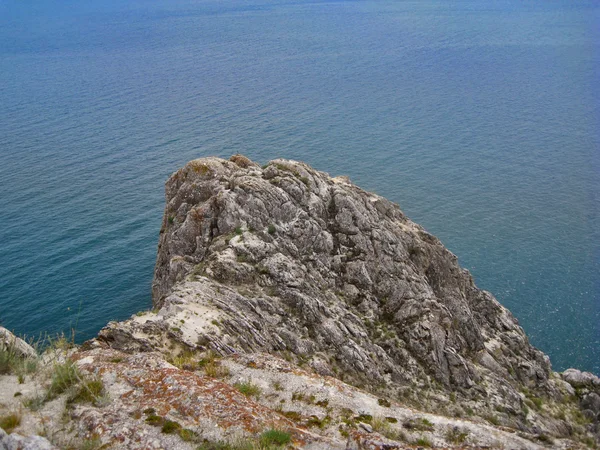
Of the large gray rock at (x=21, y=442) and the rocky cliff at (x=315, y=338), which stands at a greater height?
the large gray rock at (x=21, y=442)

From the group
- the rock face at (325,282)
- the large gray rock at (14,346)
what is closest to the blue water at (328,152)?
the rock face at (325,282)

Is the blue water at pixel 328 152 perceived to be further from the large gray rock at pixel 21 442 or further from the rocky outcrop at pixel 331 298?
the large gray rock at pixel 21 442

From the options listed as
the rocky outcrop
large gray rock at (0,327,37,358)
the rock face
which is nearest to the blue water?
the rock face

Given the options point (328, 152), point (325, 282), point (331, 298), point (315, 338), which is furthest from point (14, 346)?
point (328, 152)

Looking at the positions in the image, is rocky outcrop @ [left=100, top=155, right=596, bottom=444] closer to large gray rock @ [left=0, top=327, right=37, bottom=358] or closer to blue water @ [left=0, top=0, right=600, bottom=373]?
large gray rock @ [left=0, top=327, right=37, bottom=358]

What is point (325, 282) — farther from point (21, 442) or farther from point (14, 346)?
point (21, 442)

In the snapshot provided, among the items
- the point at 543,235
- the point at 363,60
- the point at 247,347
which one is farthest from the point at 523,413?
the point at 363,60
